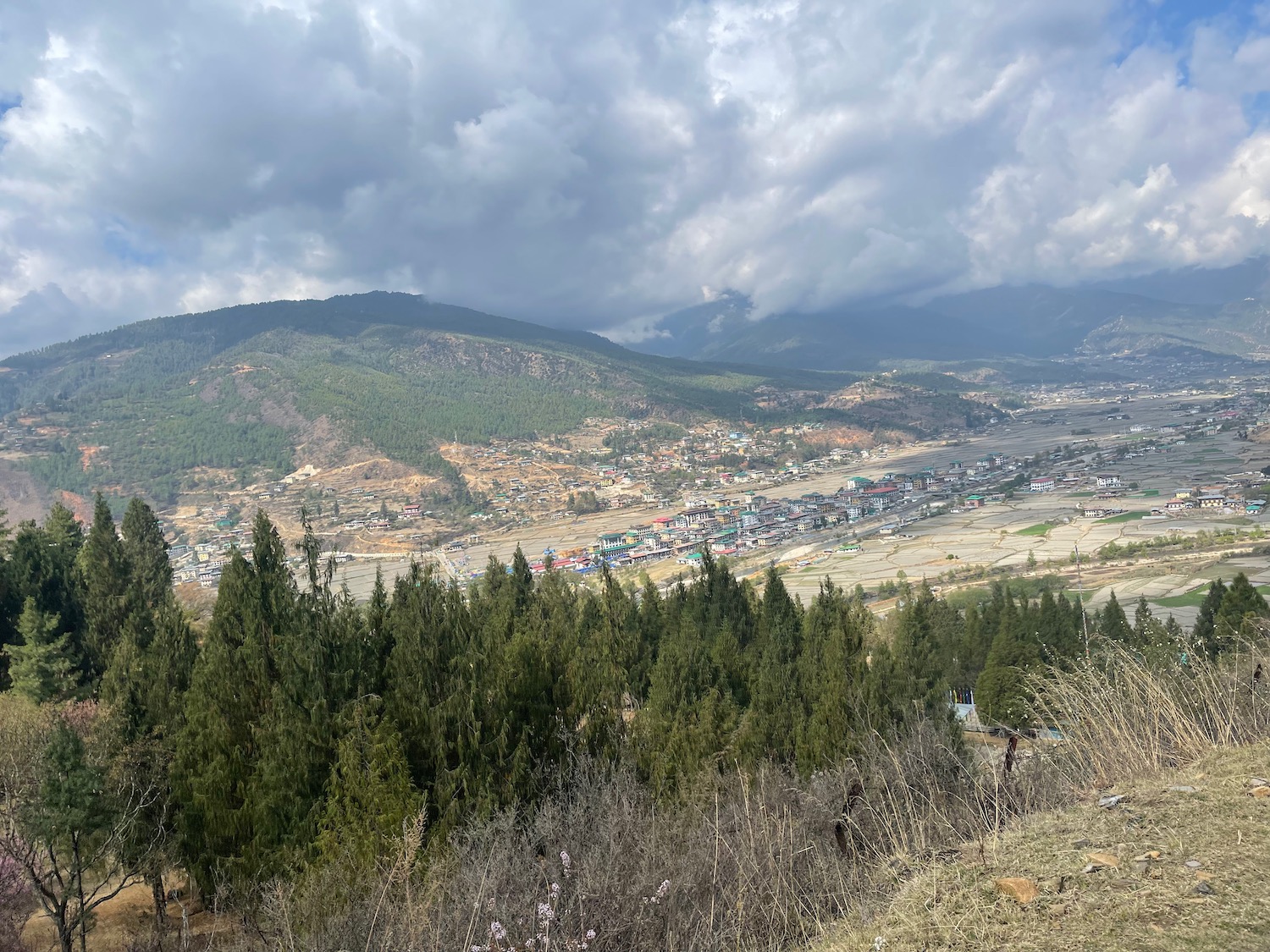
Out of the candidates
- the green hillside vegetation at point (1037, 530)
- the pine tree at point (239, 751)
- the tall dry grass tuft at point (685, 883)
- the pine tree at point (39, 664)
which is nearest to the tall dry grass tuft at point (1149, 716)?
the tall dry grass tuft at point (685, 883)

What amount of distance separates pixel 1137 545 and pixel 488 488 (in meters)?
79.6

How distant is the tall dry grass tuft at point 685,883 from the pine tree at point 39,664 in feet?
51.5

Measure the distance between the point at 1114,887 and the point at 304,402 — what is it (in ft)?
484

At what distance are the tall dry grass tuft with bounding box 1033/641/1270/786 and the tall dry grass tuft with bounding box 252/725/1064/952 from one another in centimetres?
44

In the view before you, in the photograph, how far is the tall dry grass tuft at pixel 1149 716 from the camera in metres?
4.64

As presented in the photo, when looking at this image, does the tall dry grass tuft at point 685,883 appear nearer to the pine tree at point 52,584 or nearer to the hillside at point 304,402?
the pine tree at point 52,584

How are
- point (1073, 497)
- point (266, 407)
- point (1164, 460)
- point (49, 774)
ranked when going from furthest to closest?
1. point (266, 407)
2. point (1164, 460)
3. point (1073, 497)
4. point (49, 774)

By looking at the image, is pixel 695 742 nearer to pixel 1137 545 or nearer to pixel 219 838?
pixel 219 838

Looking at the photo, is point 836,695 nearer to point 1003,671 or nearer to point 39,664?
point 1003,671

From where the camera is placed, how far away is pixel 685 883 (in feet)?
13.7

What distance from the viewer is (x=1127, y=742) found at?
4707mm

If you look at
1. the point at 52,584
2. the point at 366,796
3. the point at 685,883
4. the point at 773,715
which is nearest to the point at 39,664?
the point at 52,584

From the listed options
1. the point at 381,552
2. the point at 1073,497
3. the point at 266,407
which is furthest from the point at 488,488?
the point at 1073,497

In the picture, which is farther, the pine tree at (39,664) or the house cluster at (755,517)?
the house cluster at (755,517)
